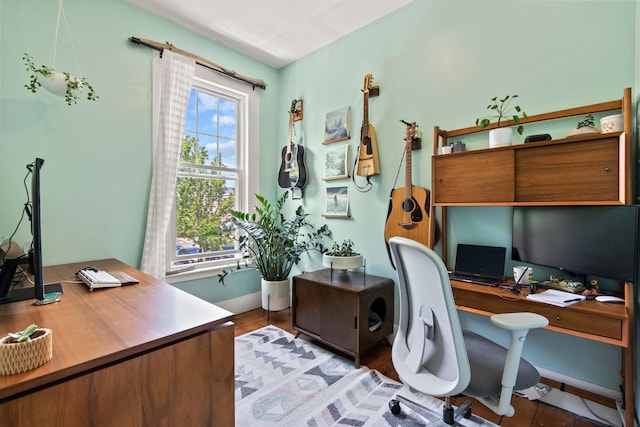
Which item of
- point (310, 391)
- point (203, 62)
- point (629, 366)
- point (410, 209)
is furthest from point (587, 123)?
point (203, 62)

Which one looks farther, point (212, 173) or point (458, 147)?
point (212, 173)

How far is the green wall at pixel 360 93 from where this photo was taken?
5.70 ft

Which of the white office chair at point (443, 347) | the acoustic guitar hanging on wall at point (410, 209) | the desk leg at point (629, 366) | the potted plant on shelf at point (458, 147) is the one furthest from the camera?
the acoustic guitar hanging on wall at point (410, 209)

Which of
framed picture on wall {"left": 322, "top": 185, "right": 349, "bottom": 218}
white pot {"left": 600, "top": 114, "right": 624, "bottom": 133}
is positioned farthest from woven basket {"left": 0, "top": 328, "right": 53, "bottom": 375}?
white pot {"left": 600, "top": 114, "right": 624, "bottom": 133}

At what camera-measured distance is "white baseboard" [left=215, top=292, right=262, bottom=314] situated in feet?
10.2

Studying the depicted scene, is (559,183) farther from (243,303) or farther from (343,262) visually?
(243,303)

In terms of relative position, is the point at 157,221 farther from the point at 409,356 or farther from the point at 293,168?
the point at 409,356

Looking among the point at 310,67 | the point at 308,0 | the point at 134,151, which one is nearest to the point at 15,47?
the point at 134,151

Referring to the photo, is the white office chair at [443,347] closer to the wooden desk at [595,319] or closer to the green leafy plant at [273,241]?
the wooden desk at [595,319]

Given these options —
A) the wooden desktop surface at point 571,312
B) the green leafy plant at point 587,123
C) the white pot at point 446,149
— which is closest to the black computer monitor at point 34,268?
the wooden desktop surface at point 571,312

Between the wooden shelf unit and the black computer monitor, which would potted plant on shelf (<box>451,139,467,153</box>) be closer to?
the wooden shelf unit

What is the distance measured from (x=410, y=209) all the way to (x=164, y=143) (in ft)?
7.35

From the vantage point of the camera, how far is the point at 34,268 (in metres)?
1.03

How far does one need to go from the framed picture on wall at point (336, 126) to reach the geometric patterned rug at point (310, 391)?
1.97 meters
